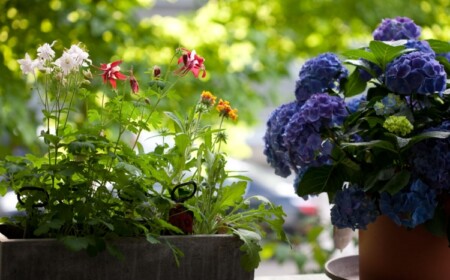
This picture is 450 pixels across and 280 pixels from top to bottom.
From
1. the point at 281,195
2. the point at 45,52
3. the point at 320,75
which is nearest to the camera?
the point at 45,52

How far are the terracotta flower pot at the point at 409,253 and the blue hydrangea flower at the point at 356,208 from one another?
4cm

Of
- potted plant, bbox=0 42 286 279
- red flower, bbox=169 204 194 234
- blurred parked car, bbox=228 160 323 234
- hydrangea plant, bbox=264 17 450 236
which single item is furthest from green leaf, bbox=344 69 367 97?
blurred parked car, bbox=228 160 323 234

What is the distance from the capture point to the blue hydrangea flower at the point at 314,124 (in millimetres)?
956

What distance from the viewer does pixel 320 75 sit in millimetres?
1054

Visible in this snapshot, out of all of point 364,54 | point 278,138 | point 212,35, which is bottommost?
point 278,138

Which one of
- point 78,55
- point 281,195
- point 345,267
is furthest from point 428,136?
point 281,195

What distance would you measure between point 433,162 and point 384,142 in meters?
0.08

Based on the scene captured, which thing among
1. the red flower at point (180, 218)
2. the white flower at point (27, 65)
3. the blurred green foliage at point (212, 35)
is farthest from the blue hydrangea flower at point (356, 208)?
the blurred green foliage at point (212, 35)

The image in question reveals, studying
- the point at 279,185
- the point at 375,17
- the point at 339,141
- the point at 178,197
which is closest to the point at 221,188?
the point at 178,197

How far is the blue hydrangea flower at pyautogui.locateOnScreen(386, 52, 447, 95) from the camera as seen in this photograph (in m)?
0.92

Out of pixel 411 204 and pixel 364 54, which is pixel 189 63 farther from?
pixel 411 204

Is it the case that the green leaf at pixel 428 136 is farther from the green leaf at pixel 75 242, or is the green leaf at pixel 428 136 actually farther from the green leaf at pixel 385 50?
the green leaf at pixel 75 242

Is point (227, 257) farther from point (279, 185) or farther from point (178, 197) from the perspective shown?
point (279, 185)

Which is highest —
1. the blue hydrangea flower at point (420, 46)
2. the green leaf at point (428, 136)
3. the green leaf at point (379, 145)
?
the blue hydrangea flower at point (420, 46)
